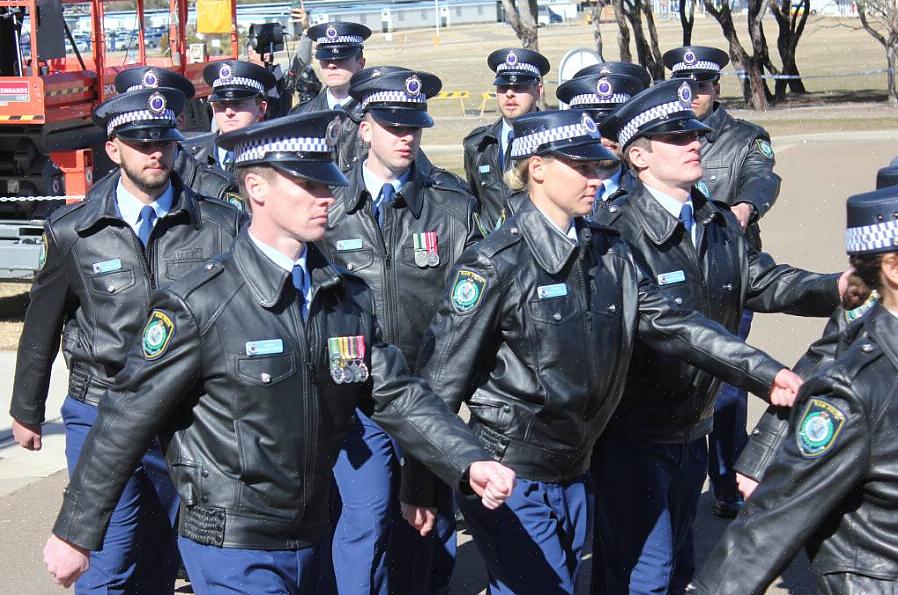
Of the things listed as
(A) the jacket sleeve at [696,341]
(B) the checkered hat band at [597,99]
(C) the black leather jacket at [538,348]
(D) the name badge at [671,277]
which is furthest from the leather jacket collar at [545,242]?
(B) the checkered hat band at [597,99]

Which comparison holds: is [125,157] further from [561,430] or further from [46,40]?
[46,40]

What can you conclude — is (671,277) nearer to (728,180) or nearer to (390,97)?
(390,97)

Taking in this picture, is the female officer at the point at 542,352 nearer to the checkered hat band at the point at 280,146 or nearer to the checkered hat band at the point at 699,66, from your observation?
the checkered hat band at the point at 280,146

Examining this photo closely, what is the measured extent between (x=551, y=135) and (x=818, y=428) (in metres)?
1.81

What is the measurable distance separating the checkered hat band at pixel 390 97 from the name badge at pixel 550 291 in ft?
6.43

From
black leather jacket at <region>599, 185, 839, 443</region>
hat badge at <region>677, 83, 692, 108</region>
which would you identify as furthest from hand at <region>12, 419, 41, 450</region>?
hat badge at <region>677, 83, 692, 108</region>

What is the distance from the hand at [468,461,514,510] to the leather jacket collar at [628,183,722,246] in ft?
5.27

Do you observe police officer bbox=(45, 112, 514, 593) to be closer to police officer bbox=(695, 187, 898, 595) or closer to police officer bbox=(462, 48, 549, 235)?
police officer bbox=(695, 187, 898, 595)

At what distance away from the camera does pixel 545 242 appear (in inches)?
184

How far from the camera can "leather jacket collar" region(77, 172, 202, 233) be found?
17.4 feet

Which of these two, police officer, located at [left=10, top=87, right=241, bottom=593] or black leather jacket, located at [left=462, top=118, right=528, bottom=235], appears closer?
police officer, located at [left=10, top=87, right=241, bottom=593]

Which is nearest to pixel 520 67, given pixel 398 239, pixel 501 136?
pixel 501 136

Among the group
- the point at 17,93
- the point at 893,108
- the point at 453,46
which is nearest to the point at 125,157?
the point at 17,93

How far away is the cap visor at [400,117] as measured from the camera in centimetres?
608
